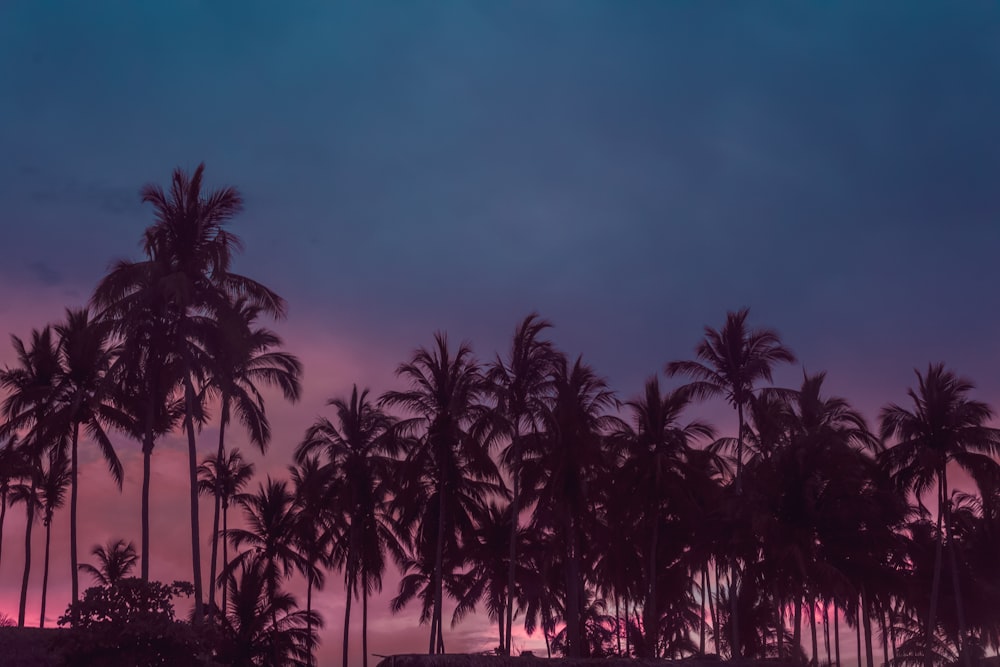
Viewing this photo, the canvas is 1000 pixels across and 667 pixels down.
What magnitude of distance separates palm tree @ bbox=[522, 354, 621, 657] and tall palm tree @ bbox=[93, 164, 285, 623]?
13.3m

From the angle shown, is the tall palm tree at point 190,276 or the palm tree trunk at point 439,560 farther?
the palm tree trunk at point 439,560

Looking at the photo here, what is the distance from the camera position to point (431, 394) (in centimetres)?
4347

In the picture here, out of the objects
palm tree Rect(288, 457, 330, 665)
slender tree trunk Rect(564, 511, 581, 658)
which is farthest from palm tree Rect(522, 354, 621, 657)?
palm tree Rect(288, 457, 330, 665)

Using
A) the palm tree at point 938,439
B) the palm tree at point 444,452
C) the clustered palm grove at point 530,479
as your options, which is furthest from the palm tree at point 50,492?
the palm tree at point 938,439

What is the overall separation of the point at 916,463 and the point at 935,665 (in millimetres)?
20928

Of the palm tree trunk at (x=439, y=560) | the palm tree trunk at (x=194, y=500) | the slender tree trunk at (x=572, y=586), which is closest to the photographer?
the palm tree trunk at (x=194, y=500)

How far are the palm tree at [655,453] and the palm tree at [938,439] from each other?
8.38m

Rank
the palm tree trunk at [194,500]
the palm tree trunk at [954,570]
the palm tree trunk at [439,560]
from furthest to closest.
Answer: the palm tree trunk at [954,570] < the palm tree trunk at [439,560] < the palm tree trunk at [194,500]

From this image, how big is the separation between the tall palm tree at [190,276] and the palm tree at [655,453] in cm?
1797

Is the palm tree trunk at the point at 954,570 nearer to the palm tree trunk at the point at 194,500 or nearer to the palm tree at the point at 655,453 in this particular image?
the palm tree at the point at 655,453

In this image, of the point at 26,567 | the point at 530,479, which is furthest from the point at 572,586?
the point at 26,567

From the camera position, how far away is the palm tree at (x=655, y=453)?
43469 mm

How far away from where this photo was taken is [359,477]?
47.7 m

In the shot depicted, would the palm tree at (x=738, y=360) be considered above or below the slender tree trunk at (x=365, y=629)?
above
